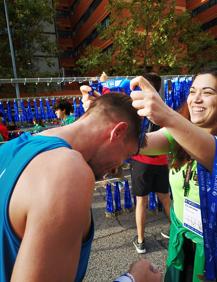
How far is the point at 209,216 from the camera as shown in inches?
57.1

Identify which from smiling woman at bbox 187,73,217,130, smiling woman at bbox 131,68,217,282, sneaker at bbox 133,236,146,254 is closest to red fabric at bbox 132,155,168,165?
sneaker at bbox 133,236,146,254

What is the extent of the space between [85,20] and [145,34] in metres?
23.7

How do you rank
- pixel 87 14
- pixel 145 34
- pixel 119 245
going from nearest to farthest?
pixel 119 245 < pixel 145 34 < pixel 87 14

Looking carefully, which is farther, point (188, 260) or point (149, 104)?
point (188, 260)

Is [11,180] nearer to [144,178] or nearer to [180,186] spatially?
[180,186]

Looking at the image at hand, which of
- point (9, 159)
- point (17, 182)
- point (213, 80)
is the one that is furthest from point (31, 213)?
point (213, 80)

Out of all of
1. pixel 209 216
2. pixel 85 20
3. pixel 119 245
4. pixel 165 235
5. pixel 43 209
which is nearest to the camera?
pixel 43 209

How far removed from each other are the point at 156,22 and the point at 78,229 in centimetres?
1757

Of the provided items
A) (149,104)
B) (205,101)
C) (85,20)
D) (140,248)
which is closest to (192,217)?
(205,101)

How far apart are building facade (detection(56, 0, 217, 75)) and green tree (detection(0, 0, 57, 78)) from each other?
22.1ft

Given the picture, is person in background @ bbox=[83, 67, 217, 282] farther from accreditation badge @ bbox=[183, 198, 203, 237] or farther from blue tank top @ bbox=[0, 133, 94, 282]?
blue tank top @ bbox=[0, 133, 94, 282]

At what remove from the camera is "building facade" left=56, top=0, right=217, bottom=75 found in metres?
30.6

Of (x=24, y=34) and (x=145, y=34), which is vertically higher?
(x=24, y=34)

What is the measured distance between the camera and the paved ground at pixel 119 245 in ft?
9.47
